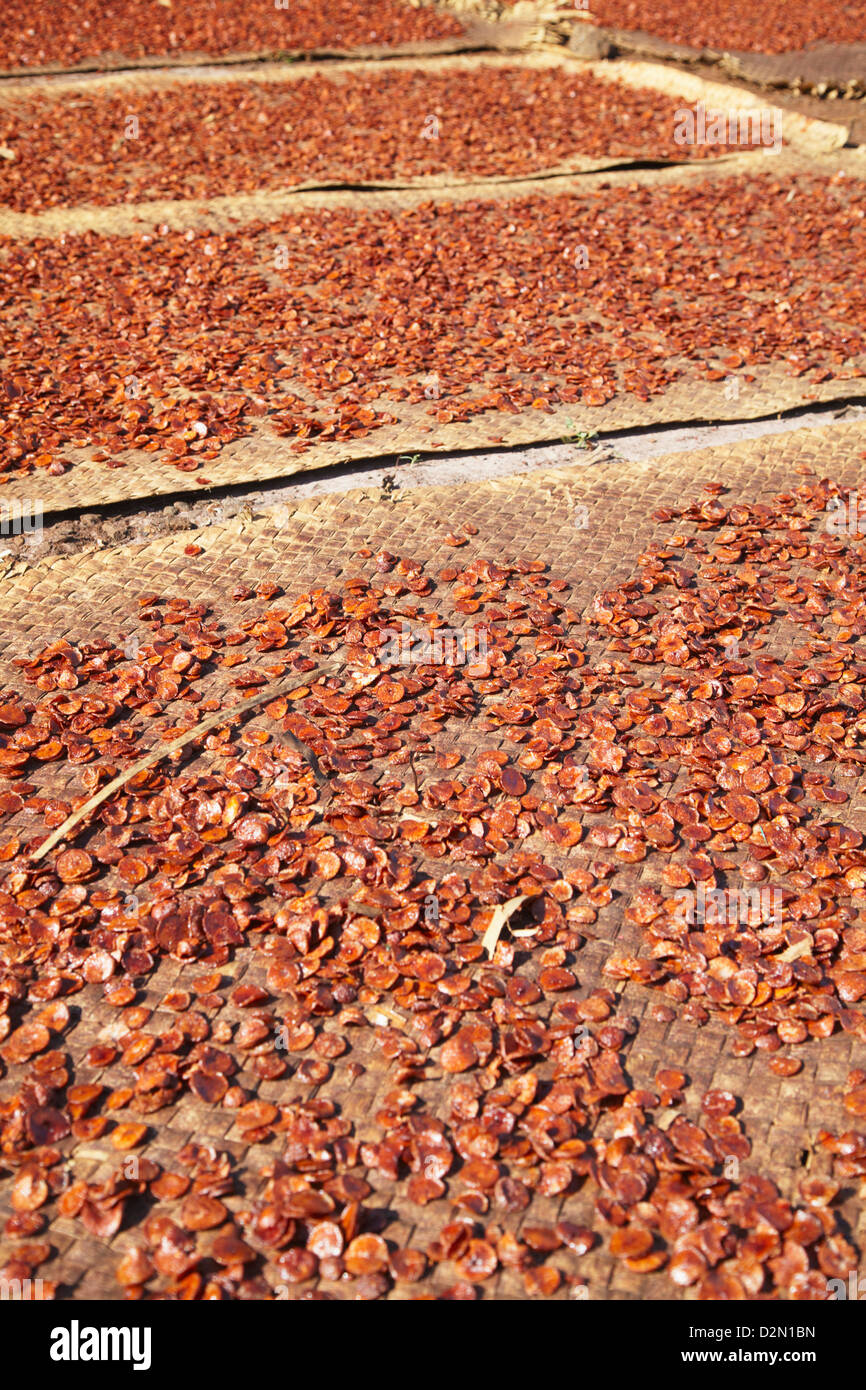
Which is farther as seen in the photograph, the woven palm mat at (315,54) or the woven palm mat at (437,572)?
the woven palm mat at (315,54)

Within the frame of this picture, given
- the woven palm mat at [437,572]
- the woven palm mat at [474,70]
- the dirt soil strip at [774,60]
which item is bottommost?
the woven palm mat at [437,572]

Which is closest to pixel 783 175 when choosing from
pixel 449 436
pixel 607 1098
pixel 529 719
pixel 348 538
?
pixel 449 436

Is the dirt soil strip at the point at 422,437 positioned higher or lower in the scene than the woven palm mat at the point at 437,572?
higher

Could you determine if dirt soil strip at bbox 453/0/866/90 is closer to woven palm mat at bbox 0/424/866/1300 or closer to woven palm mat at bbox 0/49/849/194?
woven palm mat at bbox 0/49/849/194

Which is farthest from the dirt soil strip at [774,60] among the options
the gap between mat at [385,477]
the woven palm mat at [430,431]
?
the gap between mat at [385,477]

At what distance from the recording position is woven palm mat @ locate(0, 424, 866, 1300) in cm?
209

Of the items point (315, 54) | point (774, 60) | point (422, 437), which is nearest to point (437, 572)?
point (422, 437)

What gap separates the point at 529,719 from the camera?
3.30 m

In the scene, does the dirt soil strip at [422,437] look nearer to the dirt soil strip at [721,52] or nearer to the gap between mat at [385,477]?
the gap between mat at [385,477]

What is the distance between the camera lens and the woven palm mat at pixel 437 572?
209 centimetres

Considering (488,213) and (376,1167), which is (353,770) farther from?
(488,213)

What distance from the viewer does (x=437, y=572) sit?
4016 millimetres

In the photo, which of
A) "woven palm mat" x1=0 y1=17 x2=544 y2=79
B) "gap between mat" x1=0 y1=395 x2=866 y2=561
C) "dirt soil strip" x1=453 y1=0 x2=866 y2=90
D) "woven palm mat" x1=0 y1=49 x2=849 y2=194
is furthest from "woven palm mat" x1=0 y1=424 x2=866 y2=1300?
"dirt soil strip" x1=453 y1=0 x2=866 y2=90
